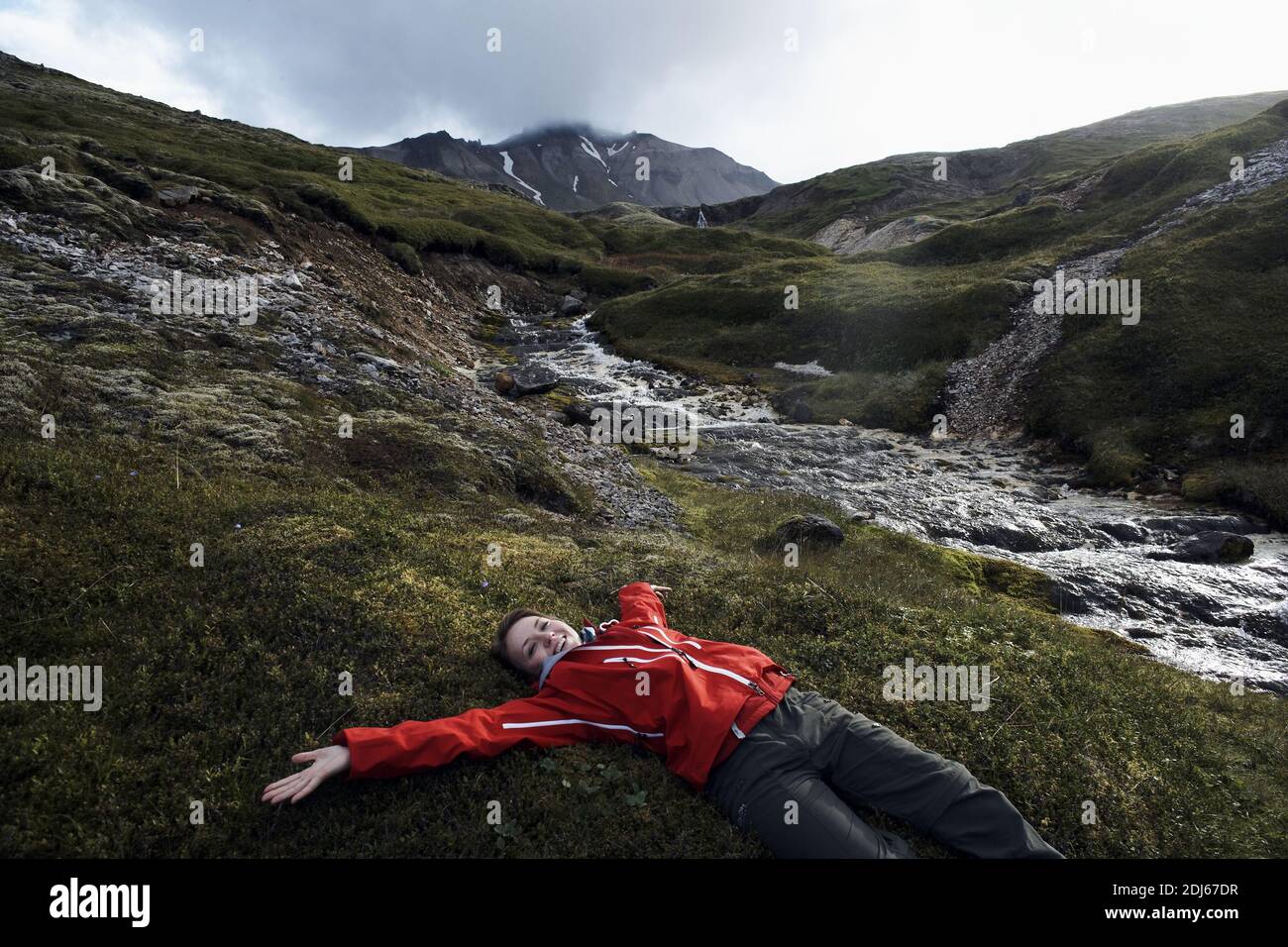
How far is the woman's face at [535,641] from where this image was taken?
727 centimetres

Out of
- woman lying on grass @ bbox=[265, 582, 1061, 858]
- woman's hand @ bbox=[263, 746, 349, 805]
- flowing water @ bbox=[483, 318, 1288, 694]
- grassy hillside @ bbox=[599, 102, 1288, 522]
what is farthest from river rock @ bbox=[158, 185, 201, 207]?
woman's hand @ bbox=[263, 746, 349, 805]

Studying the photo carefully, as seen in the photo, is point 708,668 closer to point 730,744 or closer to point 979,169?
point 730,744

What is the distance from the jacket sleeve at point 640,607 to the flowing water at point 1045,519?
14394mm

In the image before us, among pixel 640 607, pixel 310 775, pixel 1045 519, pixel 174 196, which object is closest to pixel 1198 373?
pixel 1045 519

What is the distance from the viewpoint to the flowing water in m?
16.4

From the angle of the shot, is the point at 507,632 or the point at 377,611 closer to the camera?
the point at 507,632

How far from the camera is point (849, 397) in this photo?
4116 cm

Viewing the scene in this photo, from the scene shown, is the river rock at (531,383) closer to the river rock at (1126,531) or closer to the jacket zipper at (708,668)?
the river rock at (1126,531)

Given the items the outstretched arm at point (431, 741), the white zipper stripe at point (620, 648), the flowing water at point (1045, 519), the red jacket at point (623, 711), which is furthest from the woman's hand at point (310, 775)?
the flowing water at point (1045, 519)

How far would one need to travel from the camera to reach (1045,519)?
24.2 m

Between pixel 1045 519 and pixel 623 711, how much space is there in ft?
79.0

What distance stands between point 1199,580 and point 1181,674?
882 centimetres
